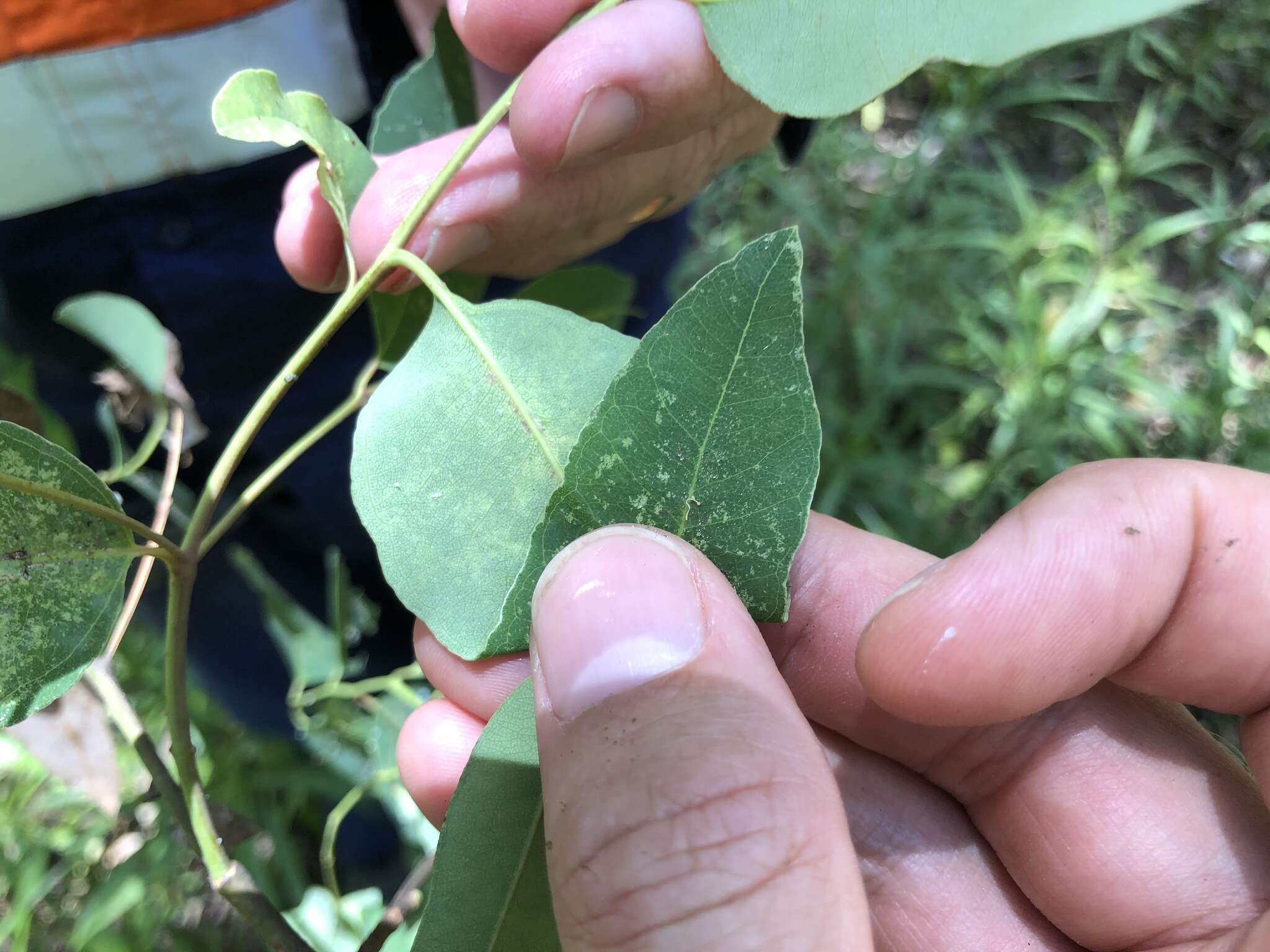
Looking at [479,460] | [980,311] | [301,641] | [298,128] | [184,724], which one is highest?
[298,128]

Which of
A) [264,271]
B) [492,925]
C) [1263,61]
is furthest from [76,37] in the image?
[1263,61]

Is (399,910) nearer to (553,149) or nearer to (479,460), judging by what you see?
(479,460)

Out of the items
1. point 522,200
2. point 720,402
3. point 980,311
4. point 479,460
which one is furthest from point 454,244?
point 980,311

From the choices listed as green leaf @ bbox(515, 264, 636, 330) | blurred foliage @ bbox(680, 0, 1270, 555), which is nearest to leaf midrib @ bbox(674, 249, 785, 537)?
green leaf @ bbox(515, 264, 636, 330)

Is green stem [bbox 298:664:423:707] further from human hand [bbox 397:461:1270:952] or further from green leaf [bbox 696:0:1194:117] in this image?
green leaf [bbox 696:0:1194:117]

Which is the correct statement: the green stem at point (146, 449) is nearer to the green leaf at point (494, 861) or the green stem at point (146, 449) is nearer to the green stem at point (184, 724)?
the green stem at point (184, 724)

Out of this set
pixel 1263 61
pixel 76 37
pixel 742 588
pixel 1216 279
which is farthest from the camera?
pixel 1263 61

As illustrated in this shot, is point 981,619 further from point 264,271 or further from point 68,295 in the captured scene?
point 68,295
